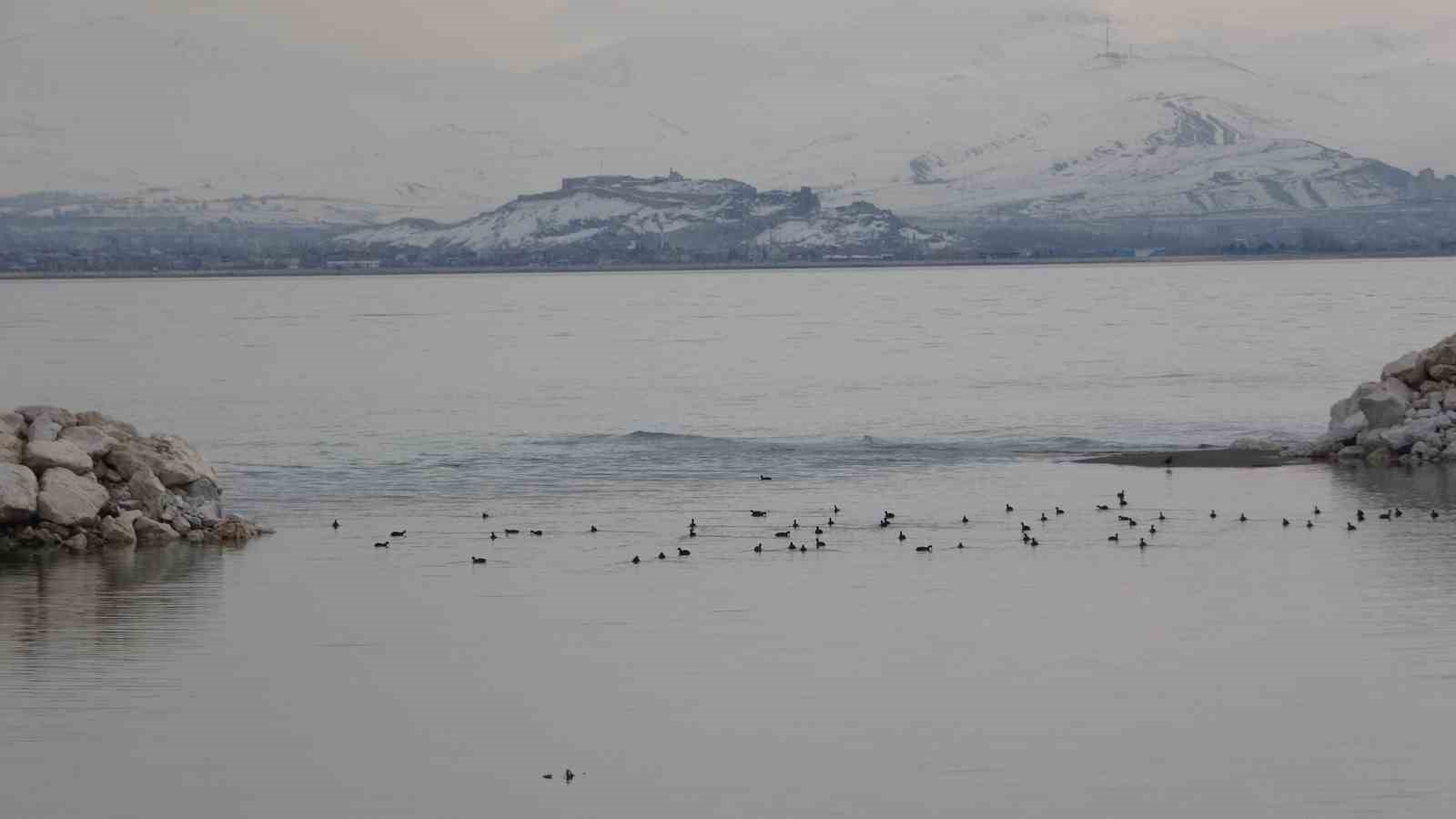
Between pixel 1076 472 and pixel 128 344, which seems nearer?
pixel 1076 472

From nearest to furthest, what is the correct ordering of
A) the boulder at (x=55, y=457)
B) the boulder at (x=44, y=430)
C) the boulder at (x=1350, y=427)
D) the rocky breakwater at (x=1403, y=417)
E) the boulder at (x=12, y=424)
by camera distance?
the boulder at (x=55, y=457)
the boulder at (x=12, y=424)
the boulder at (x=44, y=430)
the rocky breakwater at (x=1403, y=417)
the boulder at (x=1350, y=427)

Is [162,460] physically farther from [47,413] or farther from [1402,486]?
[1402,486]

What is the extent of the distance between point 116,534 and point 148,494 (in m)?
1.54

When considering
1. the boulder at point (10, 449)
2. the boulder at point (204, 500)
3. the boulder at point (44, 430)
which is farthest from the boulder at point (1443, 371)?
the boulder at point (10, 449)

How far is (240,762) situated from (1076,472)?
30.7 metres

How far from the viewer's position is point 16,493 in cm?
3775

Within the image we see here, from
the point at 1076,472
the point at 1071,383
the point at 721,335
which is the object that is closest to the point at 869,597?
the point at 1076,472

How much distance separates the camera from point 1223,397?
74.6m

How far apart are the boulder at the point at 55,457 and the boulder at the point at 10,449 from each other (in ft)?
0.55

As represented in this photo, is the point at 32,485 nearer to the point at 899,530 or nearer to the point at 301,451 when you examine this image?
the point at 899,530

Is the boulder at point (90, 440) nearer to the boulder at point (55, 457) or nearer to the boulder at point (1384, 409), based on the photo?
the boulder at point (55, 457)

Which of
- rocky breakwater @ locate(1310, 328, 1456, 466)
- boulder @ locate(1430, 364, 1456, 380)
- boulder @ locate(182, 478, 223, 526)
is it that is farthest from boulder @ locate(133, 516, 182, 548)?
boulder @ locate(1430, 364, 1456, 380)

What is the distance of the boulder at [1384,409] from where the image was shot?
5066cm

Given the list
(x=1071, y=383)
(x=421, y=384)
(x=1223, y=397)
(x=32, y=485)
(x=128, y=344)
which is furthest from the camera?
(x=128, y=344)
